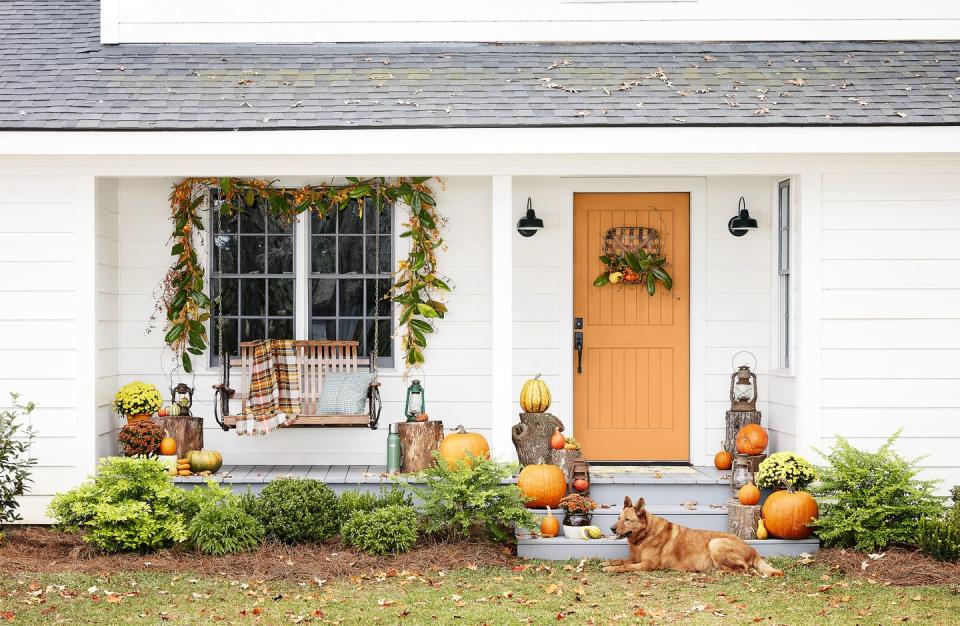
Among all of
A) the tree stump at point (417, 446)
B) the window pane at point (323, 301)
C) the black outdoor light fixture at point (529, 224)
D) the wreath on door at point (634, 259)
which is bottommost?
the tree stump at point (417, 446)

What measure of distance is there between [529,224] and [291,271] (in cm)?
187

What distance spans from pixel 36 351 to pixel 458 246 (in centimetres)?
308

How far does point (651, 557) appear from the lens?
5.99 meters

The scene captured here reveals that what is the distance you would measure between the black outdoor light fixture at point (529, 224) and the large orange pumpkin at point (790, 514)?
8.70 feet

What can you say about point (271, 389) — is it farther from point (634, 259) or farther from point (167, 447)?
point (634, 259)

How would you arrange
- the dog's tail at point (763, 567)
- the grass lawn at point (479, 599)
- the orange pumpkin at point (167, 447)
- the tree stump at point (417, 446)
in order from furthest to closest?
the tree stump at point (417, 446), the orange pumpkin at point (167, 447), the dog's tail at point (763, 567), the grass lawn at point (479, 599)

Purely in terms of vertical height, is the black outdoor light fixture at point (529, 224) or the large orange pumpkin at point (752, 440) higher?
the black outdoor light fixture at point (529, 224)

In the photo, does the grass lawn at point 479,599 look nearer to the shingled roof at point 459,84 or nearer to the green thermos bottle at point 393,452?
the green thermos bottle at point 393,452

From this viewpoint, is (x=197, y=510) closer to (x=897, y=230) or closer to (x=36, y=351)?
(x=36, y=351)

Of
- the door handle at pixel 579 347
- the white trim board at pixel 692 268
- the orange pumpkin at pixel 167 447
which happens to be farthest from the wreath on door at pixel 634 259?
the orange pumpkin at pixel 167 447

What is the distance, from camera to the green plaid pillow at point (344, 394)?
24.5 ft

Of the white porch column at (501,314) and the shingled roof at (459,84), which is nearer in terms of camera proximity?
the shingled roof at (459,84)

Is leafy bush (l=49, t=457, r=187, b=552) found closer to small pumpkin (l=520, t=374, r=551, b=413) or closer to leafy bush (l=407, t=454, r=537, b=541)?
leafy bush (l=407, t=454, r=537, b=541)

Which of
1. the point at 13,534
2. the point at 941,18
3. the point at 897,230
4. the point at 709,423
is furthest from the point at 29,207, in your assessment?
the point at 941,18
